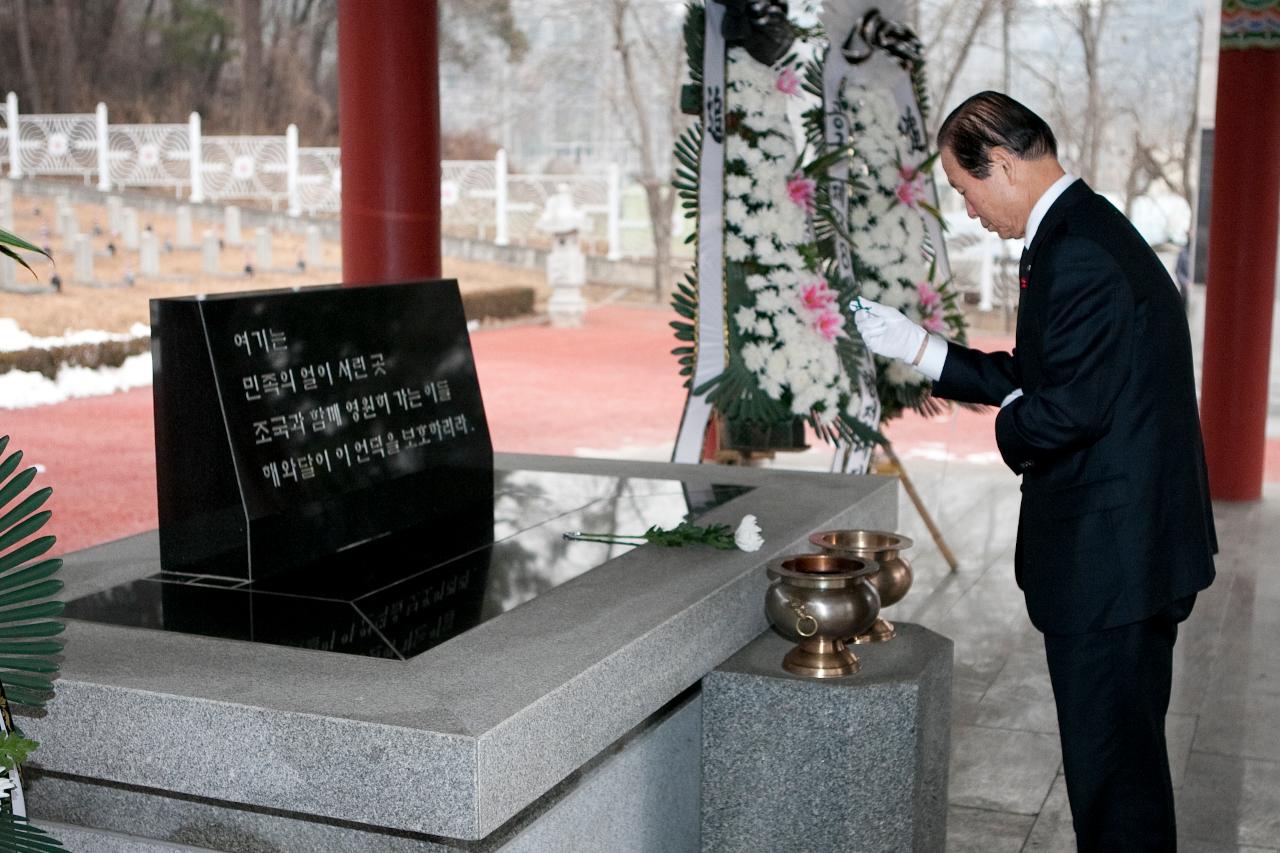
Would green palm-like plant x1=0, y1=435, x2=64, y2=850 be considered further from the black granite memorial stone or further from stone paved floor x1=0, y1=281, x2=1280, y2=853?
stone paved floor x1=0, y1=281, x2=1280, y2=853

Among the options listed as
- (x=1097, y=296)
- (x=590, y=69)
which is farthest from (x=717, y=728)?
(x=590, y=69)

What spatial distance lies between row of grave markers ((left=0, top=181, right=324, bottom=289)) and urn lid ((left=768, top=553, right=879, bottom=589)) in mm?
4207

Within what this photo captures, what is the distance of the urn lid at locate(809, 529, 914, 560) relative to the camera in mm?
2965

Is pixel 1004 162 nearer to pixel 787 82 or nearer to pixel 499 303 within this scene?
pixel 787 82

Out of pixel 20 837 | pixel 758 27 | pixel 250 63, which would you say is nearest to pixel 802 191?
pixel 758 27

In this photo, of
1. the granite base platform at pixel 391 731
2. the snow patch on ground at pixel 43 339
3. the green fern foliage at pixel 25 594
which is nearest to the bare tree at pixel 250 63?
the snow patch on ground at pixel 43 339

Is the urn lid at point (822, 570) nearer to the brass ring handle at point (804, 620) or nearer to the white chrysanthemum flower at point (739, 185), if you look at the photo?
the brass ring handle at point (804, 620)

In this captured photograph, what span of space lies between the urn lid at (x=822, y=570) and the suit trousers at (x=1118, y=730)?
0.39 m

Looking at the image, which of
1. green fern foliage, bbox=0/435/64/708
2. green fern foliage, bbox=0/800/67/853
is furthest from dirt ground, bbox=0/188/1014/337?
green fern foliage, bbox=0/800/67/853

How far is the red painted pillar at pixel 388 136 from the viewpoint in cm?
469

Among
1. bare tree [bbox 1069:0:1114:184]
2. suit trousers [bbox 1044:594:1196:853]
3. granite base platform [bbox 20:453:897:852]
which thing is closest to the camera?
granite base platform [bbox 20:453:897:852]

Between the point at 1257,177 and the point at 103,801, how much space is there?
6100 millimetres

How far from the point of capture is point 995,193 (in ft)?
7.72

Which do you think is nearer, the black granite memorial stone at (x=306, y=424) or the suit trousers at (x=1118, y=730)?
the suit trousers at (x=1118, y=730)
